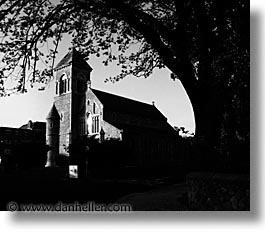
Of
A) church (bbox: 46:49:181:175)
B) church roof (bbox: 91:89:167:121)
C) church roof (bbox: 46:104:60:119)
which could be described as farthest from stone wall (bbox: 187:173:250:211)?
church roof (bbox: 46:104:60:119)

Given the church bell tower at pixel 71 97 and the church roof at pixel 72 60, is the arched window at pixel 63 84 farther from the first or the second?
the church roof at pixel 72 60

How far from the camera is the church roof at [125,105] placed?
11.9 ft

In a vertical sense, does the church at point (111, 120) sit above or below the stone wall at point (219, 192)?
above

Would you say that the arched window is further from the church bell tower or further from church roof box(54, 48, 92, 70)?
church roof box(54, 48, 92, 70)

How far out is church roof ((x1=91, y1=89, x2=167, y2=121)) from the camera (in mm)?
3619

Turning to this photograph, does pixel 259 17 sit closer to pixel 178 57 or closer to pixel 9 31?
pixel 178 57

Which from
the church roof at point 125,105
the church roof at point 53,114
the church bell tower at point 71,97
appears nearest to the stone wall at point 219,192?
the church roof at point 125,105

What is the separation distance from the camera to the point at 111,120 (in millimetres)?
3619

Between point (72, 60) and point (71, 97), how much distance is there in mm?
475

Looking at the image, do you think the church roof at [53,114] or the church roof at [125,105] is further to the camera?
the church roof at [125,105]

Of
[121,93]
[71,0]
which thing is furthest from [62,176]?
[71,0]

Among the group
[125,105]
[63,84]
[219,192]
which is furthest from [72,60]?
[219,192]

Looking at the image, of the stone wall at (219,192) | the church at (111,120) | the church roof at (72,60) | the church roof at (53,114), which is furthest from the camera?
the church roof at (72,60)

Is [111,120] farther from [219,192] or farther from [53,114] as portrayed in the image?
[219,192]
